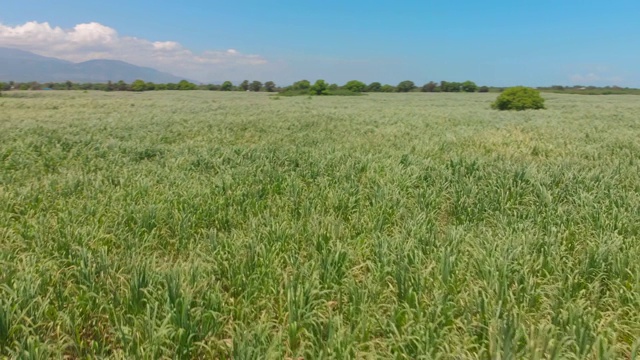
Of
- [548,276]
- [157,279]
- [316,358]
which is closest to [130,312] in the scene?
[157,279]

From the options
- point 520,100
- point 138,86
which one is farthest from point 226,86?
point 520,100

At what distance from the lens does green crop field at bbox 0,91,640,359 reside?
2.72 metres

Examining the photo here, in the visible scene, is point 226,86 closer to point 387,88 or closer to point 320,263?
point 387,88

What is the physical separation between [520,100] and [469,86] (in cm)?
5973

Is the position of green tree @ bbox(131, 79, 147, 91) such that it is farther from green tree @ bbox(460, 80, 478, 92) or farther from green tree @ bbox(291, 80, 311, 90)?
green tree @ bbox(460, 80, 478, 92)

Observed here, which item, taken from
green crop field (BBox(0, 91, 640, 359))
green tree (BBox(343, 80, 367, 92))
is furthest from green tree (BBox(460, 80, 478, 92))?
green crop field (BBox(0, 91, 640, 359))

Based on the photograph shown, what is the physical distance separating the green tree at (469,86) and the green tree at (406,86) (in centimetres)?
1199

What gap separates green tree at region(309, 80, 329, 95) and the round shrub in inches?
1711

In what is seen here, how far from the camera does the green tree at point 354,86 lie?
8606 cm

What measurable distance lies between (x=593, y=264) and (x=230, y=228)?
14.4ft

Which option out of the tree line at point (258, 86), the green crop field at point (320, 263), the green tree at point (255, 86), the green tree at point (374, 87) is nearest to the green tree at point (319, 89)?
the tree line at point (258, 86)

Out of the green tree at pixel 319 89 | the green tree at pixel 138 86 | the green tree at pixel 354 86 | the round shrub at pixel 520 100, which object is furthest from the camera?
the green tree at pixel 354 86

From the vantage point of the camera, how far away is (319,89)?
73812 millimetres

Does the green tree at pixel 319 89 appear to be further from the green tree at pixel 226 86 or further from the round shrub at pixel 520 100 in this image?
the round shrub at pixel 520 100
